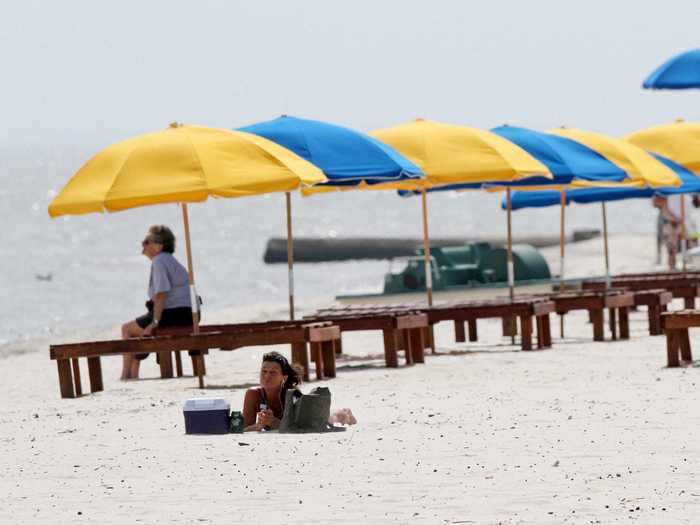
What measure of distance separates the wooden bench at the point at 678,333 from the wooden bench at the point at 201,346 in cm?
246

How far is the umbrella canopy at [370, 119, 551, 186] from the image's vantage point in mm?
15070

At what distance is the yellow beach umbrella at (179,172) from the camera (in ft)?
40.8

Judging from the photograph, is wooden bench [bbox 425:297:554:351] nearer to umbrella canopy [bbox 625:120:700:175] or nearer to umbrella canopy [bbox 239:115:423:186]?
umbrella canopy [bbox 239:115:423:186]

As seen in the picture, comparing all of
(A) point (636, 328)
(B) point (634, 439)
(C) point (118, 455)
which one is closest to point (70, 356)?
(C) point (118, 455)

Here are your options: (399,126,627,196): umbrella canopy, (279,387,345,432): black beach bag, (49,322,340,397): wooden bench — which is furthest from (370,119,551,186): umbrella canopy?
(279,387,345,432): black beach bag

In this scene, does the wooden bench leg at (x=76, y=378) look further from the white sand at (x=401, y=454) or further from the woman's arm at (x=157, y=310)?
the woman's arm at (x=157, y=310)

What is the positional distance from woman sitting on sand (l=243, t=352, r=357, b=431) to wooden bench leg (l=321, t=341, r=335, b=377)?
10.7 feet

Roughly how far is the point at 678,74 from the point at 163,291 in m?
7.83

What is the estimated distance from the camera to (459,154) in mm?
15398

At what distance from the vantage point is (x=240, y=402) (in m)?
11.7

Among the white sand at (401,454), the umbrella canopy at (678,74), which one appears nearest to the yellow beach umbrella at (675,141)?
the umbrella canopy at (678,74)

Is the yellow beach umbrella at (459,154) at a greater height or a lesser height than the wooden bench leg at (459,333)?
greater

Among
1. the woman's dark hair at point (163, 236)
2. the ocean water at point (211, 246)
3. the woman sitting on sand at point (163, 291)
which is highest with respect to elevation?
the woman's dark hair at point (163, 236)

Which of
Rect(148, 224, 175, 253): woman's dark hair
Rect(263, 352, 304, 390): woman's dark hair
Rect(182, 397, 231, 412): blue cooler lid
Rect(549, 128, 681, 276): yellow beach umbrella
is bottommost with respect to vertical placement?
Rect(182, 397, 231, 412): blue cooler lid
